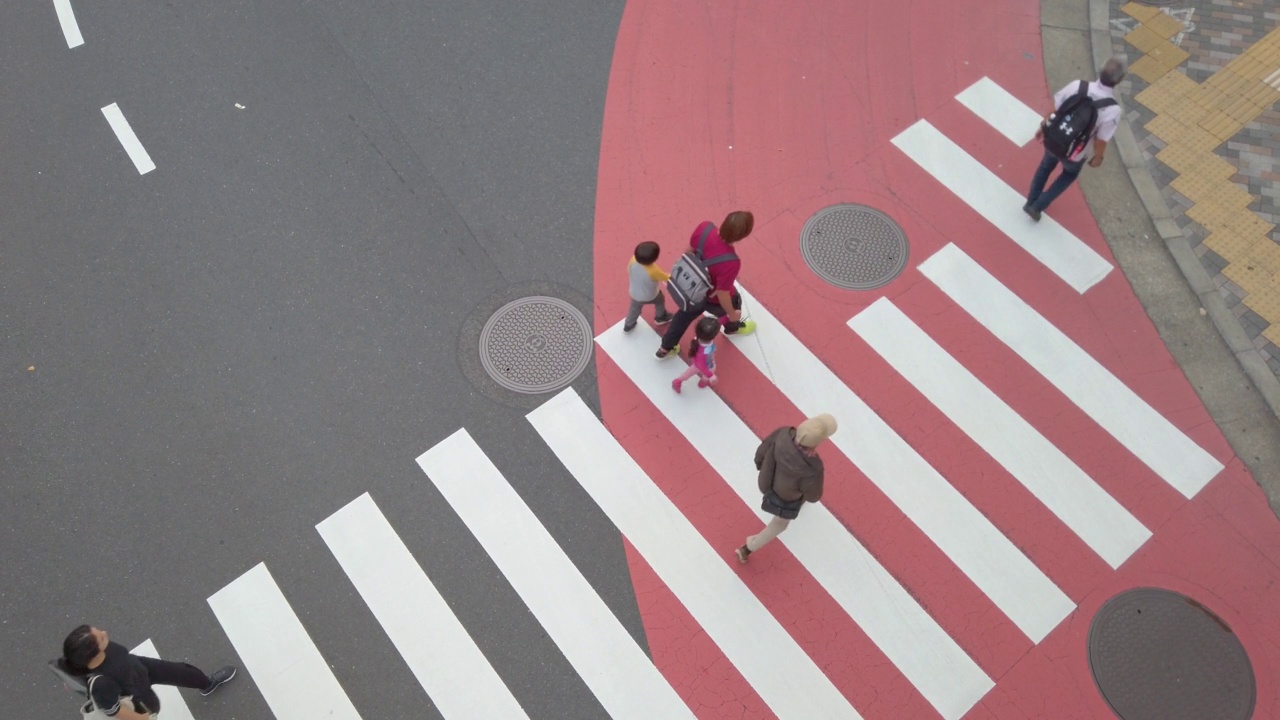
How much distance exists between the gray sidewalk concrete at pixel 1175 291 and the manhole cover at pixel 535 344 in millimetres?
5797

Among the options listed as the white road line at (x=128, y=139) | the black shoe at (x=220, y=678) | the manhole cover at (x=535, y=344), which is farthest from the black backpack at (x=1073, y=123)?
the white road line at (x=128, y=139)

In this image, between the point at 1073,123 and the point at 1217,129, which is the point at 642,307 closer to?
the point at 1073,123

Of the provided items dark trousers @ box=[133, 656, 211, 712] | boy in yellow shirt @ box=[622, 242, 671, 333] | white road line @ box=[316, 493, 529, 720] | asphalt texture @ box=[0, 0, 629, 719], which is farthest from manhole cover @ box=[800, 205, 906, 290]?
dark trousers @ box=[133, 656, 211, 712]

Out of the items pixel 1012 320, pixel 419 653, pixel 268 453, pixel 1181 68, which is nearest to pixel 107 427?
pixel 268 453

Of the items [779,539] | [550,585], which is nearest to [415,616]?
[550,585]

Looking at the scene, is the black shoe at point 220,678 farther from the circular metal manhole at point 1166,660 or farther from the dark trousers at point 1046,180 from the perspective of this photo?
the dark trousers at point 1046,180

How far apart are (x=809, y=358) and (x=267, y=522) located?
5300 millimetres

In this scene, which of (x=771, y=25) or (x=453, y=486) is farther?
(x=771, y=25)

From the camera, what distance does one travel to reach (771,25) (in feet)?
33.9

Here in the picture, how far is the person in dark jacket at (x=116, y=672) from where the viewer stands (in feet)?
17.3

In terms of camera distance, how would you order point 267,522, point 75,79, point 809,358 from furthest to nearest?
point 75,79 < point 809,358 < point 267,522

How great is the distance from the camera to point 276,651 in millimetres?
6906

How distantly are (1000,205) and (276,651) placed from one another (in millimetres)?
8391

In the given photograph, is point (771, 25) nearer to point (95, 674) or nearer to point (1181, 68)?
point (1181, 68)
